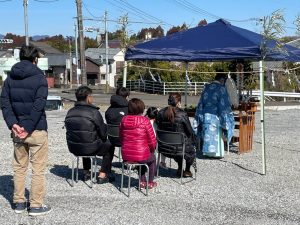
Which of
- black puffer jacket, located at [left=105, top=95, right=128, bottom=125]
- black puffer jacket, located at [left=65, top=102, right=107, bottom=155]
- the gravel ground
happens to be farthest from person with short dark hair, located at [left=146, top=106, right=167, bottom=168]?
black puffer jacket, located at [left=65, top=102, right=107, bottom=155]

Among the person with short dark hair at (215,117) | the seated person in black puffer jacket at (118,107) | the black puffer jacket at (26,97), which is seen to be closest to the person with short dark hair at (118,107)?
the seated person in black puffer jacket at (118,107)

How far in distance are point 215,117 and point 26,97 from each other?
472 centimetres

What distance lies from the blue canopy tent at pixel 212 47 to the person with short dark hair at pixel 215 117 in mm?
579

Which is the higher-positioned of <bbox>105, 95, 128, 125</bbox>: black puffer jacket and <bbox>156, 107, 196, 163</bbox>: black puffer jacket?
<bbox>105, 95, 128, 125</bbox>: black puffer jacket

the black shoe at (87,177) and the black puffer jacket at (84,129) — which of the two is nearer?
the black puffer jacket at (84,129)

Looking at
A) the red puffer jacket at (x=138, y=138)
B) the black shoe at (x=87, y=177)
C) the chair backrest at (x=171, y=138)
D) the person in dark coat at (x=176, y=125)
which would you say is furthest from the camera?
the black shoe at (x=87, y=177)

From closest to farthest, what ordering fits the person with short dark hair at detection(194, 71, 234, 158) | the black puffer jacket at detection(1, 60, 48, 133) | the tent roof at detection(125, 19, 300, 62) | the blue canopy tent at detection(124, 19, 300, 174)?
the black puffer jacket at detection(1, 60, 48, 133) < the blue canopy tent at detection(124, 19, 300, 174) < the tent roof at detection(125, 19, 300, 62) < the person with short dark hair at detection(194, 71, 234, 158)

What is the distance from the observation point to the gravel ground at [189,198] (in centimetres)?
550

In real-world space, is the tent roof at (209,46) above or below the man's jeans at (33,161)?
above

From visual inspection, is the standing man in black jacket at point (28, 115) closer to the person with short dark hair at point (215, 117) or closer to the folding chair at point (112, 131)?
the folding chair at point (112, 131)

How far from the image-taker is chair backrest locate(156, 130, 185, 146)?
23.2 feet

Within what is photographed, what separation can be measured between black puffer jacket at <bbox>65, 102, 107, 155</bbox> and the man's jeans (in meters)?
1.26

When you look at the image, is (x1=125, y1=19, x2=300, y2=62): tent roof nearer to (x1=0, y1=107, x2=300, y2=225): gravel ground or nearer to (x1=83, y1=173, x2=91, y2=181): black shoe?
(x1=0, y1=107, x2=300, y2=225): gravel ground

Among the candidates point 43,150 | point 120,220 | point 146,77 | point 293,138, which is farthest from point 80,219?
point 146,77
